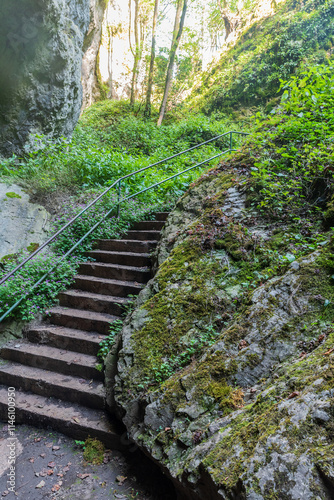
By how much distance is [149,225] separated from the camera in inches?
215

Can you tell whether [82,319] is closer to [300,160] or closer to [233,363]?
[233,363]

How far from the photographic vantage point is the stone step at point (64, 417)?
2.85 m

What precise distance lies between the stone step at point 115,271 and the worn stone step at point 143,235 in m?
0.76

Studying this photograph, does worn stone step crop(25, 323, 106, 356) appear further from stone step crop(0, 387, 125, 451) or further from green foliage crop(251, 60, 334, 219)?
green foliage crop(251, 60, 334, 219)

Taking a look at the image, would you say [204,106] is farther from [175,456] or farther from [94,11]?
[175,456]

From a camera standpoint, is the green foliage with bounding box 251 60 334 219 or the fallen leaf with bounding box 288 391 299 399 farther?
the green foliage with bounding box 251 60 334 219

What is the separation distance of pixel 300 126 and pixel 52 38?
637cm

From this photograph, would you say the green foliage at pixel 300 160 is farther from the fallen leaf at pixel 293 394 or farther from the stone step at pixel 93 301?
the stone step at pixel 93 301

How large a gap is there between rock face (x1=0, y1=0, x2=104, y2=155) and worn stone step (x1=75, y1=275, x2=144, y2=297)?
4.26 meters

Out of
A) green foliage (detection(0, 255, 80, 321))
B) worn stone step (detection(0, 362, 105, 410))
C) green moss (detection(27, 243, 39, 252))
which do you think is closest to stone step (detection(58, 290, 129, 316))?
green foliage (detection(0, 255, 80, 321))

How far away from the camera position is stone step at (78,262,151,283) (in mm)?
4395

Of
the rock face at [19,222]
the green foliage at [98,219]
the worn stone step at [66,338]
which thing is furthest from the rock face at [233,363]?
the rock face at [19,222]

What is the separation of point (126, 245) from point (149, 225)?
648 millimetres

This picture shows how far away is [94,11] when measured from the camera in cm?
1312
